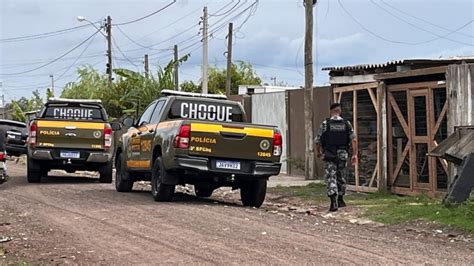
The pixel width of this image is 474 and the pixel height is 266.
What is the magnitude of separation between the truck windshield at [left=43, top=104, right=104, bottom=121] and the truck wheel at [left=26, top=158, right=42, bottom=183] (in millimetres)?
1297

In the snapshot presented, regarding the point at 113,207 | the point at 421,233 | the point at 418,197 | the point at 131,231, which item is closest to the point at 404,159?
the point at 418,197

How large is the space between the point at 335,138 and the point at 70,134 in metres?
7.54

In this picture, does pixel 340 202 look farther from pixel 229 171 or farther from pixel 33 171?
pixel 33 171

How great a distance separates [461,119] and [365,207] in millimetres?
2320

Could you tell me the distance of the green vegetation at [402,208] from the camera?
10766 millimetres

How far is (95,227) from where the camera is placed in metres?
10.1

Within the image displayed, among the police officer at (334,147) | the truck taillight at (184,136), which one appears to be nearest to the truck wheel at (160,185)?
the truck taillight at (184,136)

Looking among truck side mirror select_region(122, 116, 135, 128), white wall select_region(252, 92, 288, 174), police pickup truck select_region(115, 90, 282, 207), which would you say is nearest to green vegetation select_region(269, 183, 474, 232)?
police pickup truck select_region(115, 90, 282, 207)

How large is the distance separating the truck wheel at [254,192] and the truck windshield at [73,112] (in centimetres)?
634

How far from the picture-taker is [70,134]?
700 inches

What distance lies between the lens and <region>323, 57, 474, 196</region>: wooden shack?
13.4 metres

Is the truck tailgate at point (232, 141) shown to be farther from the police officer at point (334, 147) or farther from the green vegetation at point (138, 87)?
the green vegetation at point (138, 87)

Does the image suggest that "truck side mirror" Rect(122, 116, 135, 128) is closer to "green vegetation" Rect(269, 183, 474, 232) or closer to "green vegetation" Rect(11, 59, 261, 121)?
"green vegetation" Rect(269, 183, 474, 232)

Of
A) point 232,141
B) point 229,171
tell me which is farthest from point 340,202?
point 232,141
